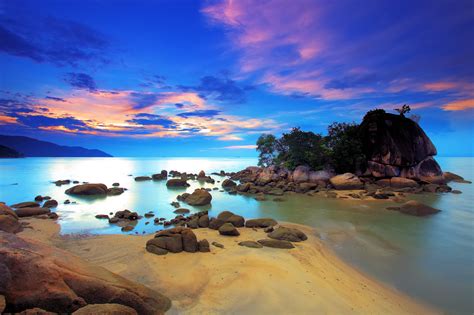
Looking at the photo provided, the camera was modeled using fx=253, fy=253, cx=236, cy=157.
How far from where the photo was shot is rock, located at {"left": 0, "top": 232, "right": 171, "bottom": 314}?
4285 mm

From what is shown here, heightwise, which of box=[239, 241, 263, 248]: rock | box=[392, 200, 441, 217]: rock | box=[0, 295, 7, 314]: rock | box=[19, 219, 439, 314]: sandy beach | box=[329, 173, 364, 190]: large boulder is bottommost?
box=[19, 219, 439, 314]: sandy beach

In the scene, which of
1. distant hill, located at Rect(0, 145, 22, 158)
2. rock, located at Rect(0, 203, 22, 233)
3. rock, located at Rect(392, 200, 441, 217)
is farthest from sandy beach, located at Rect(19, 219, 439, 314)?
distant hill, located at Rect(0, 145, 22, 158)

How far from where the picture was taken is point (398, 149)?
3469 centimetres

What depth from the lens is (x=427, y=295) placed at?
7.79 metres

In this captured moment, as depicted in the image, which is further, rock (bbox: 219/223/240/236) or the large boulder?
the large boulder

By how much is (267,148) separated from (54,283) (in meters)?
37.8

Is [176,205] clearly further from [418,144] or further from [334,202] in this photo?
[418,144]

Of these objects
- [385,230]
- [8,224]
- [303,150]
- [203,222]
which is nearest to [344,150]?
[303,150]

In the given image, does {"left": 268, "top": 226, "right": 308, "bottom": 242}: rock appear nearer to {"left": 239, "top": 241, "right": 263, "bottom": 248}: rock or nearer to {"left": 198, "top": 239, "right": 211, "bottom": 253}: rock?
{"left": 239, "top": 241, "right": 263, "bottom": 248}: rock

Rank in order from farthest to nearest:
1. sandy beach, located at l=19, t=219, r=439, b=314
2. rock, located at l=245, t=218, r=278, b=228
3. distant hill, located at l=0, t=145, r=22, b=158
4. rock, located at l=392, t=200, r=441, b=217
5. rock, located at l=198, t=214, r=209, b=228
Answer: distant hill, located at l=0, t=145, r=22, b=158
rock, located at l=392, t=200, r=441, b=217
rock, located at l=245, t=218, r=278, b=228
rock, located at l=198, t=214, r=209, b=228
sandy beach, located at l=19, t=219, r=439, b=314

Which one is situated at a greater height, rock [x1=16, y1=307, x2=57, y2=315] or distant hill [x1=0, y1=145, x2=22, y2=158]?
distant hill [x1=0, y1=145, x2=22, y2=158]

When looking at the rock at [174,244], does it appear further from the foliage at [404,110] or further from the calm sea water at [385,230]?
the foliage at [404,110]

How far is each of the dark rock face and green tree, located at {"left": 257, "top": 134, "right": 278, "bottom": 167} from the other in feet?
43.9

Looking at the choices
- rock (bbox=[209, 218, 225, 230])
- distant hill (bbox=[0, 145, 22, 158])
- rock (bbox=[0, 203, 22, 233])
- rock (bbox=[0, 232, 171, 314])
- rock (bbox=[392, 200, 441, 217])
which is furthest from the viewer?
distant hill (bbox=[0, 145, 22, 158])
